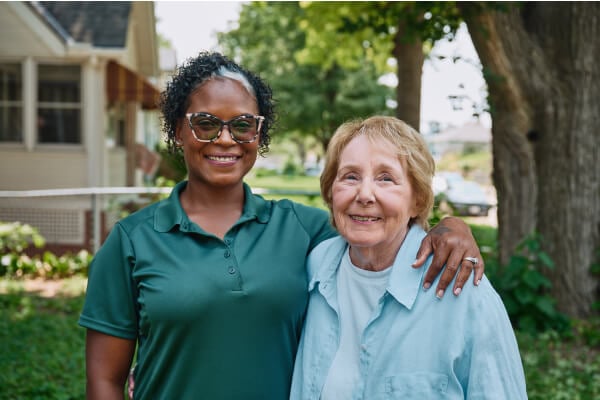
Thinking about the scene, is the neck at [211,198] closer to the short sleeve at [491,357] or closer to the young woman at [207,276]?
the young woman at [207,276]

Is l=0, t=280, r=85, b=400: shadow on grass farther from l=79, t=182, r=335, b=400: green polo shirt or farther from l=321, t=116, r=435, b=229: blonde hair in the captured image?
l=321, t=116, r=435, b=229: blonde hair

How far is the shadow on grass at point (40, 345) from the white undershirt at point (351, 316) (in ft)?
11.0

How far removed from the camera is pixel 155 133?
2558 cm

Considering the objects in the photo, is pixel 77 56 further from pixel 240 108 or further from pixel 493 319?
pixel 493 319

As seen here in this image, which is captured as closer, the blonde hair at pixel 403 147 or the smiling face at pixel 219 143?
the blonde hair at pixel 403 147

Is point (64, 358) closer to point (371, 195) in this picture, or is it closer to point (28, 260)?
point (28, 260)

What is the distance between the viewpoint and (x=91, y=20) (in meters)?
11.3

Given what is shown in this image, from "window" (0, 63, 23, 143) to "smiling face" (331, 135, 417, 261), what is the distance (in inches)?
408

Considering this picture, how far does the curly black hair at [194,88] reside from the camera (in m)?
2.31

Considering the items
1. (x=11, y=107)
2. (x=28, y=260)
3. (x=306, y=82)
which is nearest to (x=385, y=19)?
(x=28, y=260)

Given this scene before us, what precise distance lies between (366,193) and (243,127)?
537mm

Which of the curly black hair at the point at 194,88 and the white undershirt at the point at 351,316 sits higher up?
the curly black hair at the point at 194,88

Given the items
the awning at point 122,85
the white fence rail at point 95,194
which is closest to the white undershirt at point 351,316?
the white fence rail at point 95,194

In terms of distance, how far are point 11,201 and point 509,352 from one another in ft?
30.0
